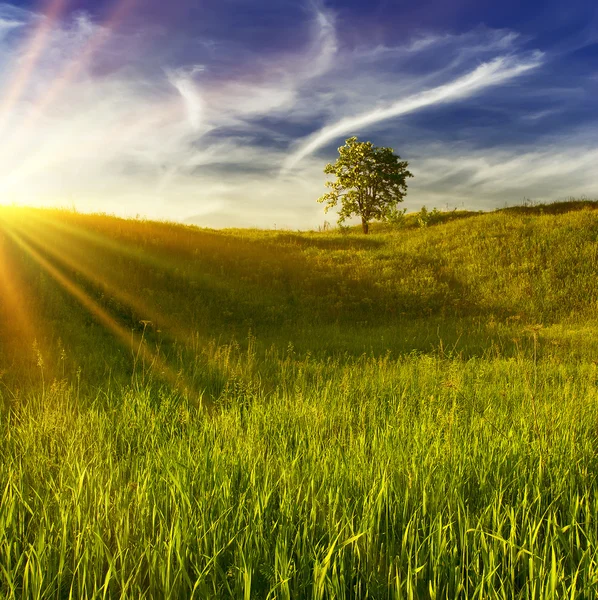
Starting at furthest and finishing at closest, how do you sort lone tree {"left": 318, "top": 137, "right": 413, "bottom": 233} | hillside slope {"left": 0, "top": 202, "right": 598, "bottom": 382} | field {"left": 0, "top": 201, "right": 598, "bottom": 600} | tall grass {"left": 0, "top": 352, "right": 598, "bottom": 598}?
lone tree {"left": 318, "top": 137, "right": 413, "bottom": 233}
hillside slope {"left": 0, "top": 202, "right": 598, "bottom": 382}
field {"left": 0, "top": 201, "right": 598, "bottom": 600}
tall grass {"left": 0, "top": 352, "right": 598, "bottom": 598}

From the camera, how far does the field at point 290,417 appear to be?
7.13ft

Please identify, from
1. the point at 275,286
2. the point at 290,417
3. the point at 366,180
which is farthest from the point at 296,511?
the point at 366,180

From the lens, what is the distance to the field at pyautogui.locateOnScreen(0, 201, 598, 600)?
2.17 m

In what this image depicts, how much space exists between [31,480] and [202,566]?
1.79 meters

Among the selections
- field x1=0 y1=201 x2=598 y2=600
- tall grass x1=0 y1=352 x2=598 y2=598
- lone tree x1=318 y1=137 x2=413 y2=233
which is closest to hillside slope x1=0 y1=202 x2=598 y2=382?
field x1=0 y1=201 x2=598 y2=600

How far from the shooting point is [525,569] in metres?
2.18

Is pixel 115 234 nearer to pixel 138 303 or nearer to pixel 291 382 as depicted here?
pixel 138 303

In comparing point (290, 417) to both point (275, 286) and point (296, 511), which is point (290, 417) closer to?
point (296, 511)

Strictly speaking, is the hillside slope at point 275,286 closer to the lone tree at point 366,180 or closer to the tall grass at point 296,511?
the tall grass at point 296,511

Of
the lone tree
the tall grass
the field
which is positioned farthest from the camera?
the lone tree

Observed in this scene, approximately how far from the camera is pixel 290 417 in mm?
4645

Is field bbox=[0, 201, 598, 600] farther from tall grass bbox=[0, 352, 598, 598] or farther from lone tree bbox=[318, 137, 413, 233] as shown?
lone tree bbox=[318, 137, 413, 233]

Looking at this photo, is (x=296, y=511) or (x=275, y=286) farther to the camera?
Answer: (x=275, y=286)

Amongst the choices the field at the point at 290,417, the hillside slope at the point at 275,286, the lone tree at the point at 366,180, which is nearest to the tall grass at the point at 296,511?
the field at the point at 290,417
